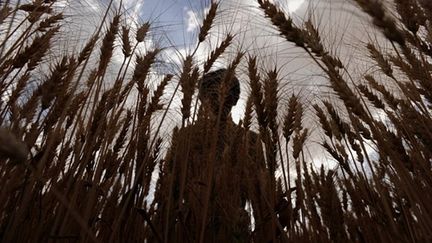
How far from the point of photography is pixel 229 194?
1.91 meters

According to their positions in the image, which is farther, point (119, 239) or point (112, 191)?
point (112, 191)

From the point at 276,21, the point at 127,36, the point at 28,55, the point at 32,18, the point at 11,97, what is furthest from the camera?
the point at 127,36

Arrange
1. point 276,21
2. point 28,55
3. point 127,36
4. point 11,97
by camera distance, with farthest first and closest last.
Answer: point 127,36, point 11,97, point 28,55, point 276,21

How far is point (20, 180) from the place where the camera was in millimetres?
1631

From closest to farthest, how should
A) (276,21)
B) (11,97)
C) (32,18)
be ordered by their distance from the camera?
(276,21) < (32,18) < (11,97)

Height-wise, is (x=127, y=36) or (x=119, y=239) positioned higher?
(x=127, y=36)

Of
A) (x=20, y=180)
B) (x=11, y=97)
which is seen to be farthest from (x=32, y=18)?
(x=20, y=180)

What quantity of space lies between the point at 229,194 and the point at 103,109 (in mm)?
691

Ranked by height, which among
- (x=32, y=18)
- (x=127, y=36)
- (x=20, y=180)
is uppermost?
(x=127, y=36)

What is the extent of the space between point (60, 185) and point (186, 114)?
63 cm

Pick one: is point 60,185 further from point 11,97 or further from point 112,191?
point 11,97

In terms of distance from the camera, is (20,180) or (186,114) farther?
(186,114)

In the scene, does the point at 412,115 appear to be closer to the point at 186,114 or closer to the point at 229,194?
the point at 229,194

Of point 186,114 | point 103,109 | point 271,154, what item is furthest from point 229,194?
point 103,109
